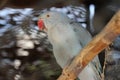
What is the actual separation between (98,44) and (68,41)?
1.08ft

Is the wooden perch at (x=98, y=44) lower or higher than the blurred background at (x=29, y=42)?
higher

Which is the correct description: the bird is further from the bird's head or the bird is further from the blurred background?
the blurred background

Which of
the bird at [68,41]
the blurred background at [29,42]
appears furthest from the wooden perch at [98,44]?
the blurred background at [29,42]

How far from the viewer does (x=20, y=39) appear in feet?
5.68

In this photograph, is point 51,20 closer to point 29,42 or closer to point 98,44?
point 98,44

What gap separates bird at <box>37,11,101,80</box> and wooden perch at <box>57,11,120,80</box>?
0.19m

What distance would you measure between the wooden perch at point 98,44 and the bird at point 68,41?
191 millimetres

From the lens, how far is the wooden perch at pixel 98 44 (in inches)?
28.0

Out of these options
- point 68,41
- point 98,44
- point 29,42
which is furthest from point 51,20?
point 29,42

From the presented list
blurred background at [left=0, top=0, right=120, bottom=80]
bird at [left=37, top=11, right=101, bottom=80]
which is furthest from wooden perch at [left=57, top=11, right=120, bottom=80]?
blurred background at [left=0, top=0, right=120, bottom=80]

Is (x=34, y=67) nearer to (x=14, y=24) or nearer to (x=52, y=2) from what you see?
(x=14, y=24)

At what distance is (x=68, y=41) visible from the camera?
3.54 ft

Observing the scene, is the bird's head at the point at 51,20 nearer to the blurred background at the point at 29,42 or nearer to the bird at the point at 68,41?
the bird at the point at 68,41

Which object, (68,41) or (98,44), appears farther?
(68,41)
